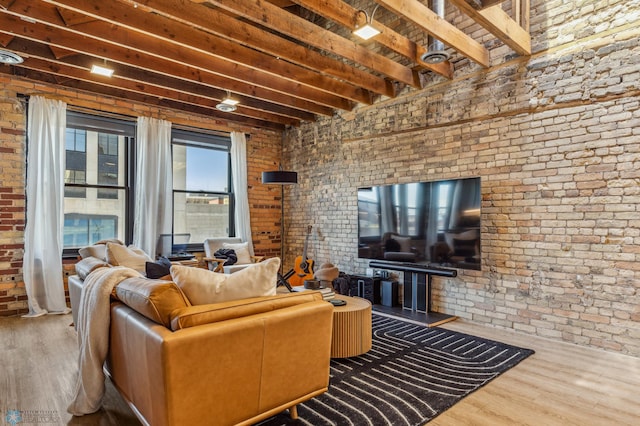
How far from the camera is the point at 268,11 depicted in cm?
327

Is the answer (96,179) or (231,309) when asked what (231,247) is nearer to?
(96,179)

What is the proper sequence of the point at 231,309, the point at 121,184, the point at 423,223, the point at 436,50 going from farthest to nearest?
the point at 121,184
the point at 423,223
the point at 436,50
the point at 231,309

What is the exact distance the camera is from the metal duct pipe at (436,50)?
11.4 ft

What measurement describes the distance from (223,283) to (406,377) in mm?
1592

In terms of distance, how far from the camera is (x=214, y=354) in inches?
70.5

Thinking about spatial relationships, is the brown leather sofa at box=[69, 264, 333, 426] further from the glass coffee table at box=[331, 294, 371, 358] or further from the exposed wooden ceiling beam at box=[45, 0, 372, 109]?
the exposed wooden ceiling beam at box=[45, 0, 372, 109]

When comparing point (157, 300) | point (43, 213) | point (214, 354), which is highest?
point (43, 213)

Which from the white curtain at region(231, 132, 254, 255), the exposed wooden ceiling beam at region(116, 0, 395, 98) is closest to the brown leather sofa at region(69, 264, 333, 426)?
the exposed wooden ceiling beam at region(116, 0, 395, 98)

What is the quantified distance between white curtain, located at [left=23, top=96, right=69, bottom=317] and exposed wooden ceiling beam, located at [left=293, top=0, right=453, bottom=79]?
368 cm

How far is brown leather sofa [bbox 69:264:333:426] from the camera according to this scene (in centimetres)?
170

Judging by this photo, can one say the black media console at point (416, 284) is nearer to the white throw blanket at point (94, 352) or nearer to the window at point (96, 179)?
the white throw blanket at point (94, 352)

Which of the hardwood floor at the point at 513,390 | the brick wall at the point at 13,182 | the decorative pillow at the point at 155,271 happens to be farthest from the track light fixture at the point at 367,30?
the brick wall at the point at 13,182

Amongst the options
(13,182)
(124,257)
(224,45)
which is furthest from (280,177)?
(13,182)

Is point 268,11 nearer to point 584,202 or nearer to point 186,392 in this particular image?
point 186,392
